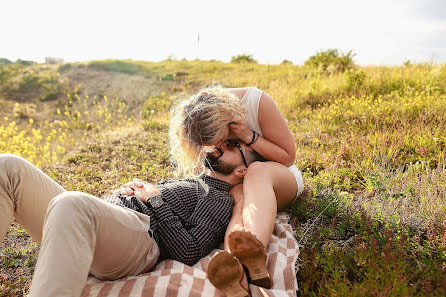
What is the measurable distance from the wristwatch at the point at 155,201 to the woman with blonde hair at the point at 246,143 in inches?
20.9

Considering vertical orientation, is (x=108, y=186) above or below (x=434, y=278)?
below

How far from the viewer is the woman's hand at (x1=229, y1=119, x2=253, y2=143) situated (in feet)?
9.50

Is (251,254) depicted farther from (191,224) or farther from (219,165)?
(219,165)

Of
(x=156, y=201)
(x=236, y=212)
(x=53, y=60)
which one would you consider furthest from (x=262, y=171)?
(x=53, y=60)

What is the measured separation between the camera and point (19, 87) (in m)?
13.6

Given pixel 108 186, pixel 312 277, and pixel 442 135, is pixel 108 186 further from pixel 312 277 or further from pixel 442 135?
pixel 442 135

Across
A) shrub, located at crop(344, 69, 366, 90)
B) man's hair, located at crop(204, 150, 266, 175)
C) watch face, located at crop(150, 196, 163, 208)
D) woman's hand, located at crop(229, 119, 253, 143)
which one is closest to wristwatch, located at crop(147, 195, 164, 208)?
watch face, located at crop(150, 196, 163, 208)

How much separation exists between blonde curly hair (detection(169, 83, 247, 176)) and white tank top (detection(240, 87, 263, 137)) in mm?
138

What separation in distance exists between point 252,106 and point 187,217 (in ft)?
3.84

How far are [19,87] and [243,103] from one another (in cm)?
1344

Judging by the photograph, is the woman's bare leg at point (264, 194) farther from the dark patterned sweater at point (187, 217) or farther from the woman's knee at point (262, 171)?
the dark patterned sweater at point (187, 217)

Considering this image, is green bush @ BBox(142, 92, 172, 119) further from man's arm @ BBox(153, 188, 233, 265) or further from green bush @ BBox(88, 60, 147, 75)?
man's arm @ BBox(153, 188, 233, 265)

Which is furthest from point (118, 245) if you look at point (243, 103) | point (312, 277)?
point (243, 103)

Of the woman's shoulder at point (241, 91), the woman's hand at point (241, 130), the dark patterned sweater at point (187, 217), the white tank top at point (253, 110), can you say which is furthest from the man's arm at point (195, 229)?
the woman's shoulder at point (241, 91)
